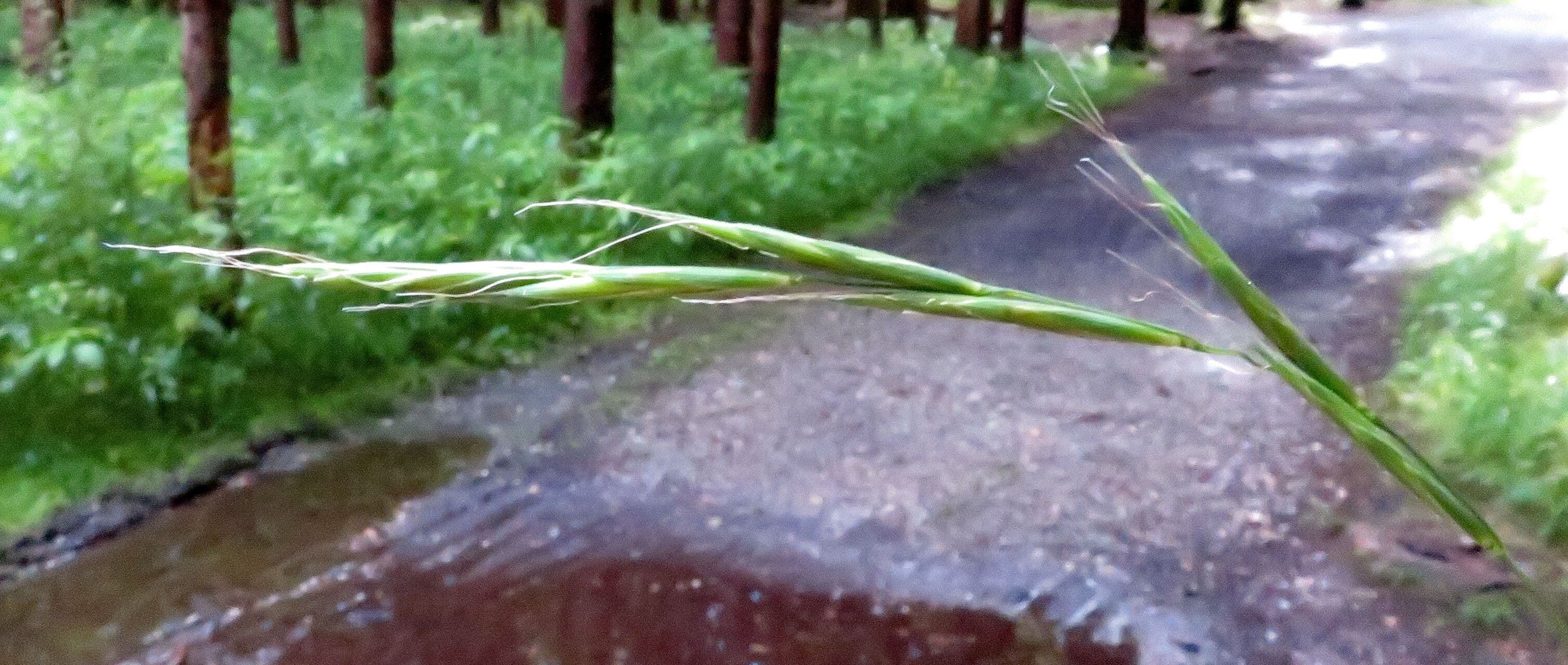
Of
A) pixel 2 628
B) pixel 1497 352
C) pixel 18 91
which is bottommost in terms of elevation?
pixel 2 628

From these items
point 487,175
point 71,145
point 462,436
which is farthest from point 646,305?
point 71,145

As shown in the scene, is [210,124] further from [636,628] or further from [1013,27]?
[1013,27]

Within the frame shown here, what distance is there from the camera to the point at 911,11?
22.3 m

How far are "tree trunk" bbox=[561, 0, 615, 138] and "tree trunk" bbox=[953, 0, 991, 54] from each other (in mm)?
8385

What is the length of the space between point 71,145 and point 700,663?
13.7ft

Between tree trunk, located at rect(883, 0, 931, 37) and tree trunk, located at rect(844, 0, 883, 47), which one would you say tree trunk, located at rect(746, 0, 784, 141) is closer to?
tree trunk, located at rect(844, 0, 883, 47)

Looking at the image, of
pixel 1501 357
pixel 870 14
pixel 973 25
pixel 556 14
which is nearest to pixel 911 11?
pixel 870 14

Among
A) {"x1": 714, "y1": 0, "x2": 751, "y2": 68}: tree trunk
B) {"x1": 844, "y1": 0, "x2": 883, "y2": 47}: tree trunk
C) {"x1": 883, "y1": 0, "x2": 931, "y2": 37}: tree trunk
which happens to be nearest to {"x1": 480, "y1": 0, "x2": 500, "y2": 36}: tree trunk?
{"x1": 844, "y1": 0, "x2": 883, "y2": 47}: tree trunk

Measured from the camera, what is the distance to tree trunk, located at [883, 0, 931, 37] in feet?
64.4

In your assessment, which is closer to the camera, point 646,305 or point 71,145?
point 71,145

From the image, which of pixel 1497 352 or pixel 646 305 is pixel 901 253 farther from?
pixel 1497 352

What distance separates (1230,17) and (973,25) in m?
11.9

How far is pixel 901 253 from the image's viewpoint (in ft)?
31.5

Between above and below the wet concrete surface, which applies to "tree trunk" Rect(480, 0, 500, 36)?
above
